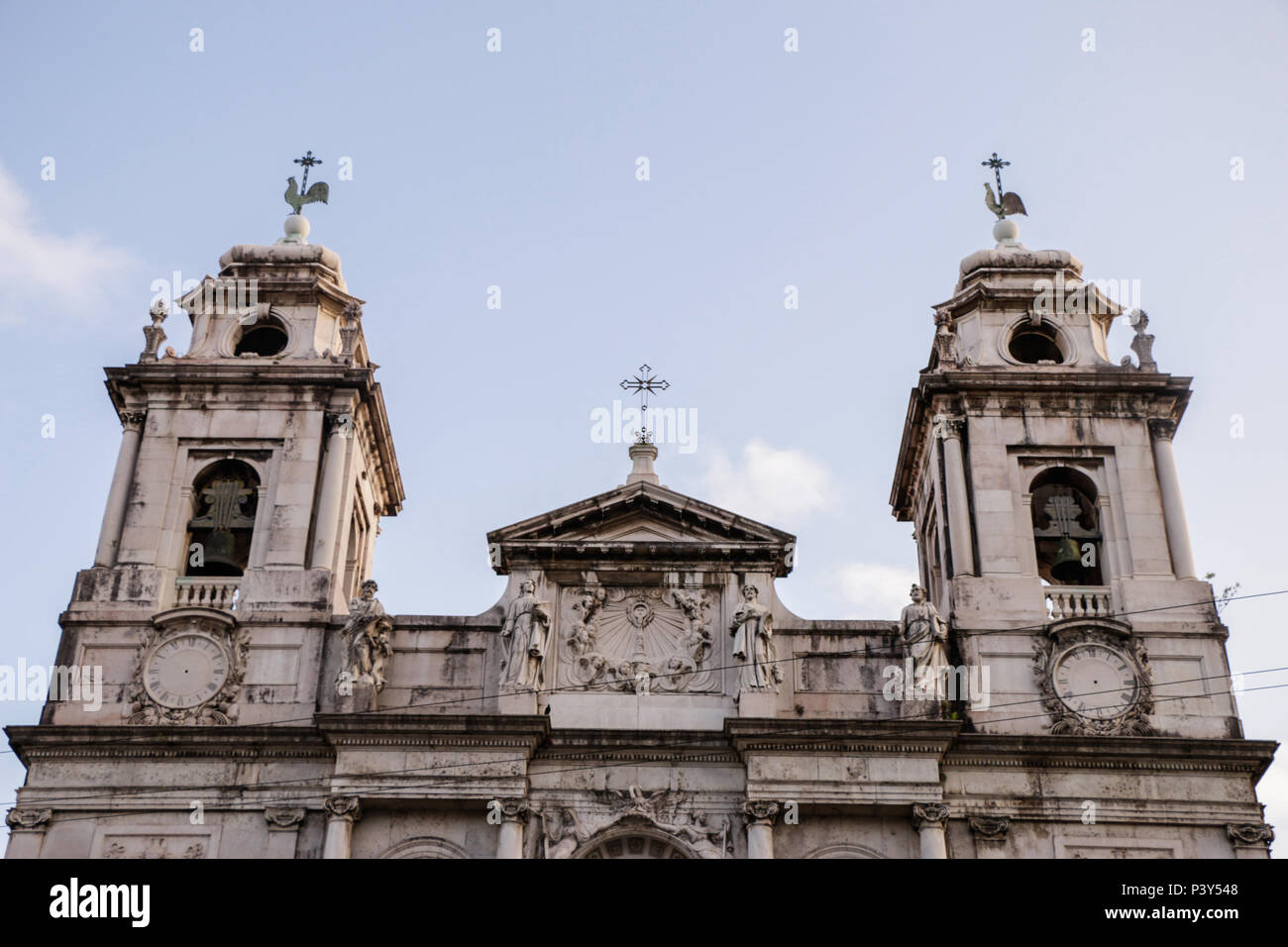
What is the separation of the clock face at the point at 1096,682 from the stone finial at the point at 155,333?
15.8 meters

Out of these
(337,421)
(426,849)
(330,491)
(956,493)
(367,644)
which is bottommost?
(426,849)

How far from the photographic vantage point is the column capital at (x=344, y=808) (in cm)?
2523

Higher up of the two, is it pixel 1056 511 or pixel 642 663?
pixel 1056 511

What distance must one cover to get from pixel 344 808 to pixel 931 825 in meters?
8.34

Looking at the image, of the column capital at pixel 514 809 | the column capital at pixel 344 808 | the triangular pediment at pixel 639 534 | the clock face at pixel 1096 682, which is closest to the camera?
the column capital at pixel 344 808

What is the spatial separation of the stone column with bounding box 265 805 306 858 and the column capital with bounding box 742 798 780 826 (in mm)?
6428

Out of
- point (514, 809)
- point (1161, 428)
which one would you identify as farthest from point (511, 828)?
point (1161, 428)

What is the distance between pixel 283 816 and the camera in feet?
84.3

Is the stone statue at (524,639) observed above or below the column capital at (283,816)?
above

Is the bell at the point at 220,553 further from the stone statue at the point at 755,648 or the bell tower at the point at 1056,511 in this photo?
the bell tower at the point at 1056,511

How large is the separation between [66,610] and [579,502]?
815 cm

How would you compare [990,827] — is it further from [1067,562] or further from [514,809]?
[514,809]

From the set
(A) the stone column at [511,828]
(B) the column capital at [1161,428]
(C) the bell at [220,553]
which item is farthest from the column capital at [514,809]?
→ (B) the column capital at [1161,428]
